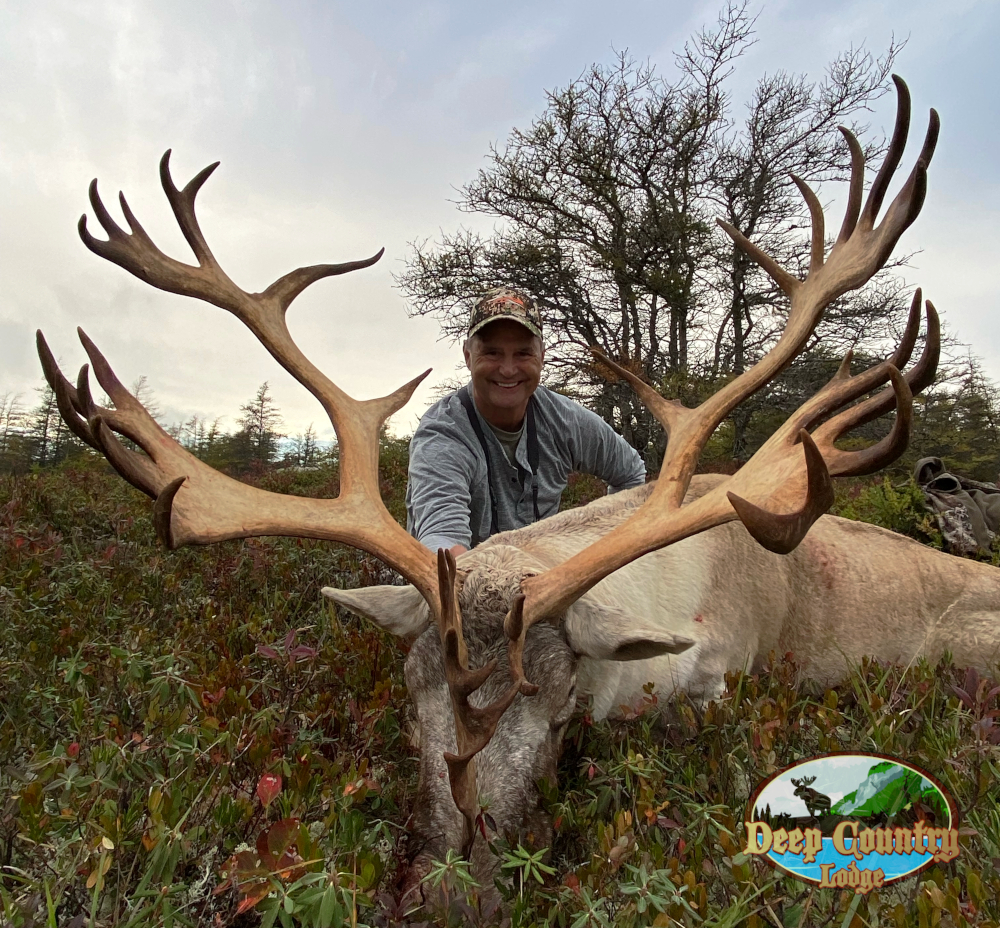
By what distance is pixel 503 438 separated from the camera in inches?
208

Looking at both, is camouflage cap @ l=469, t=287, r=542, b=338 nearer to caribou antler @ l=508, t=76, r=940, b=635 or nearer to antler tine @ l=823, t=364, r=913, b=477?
caribou antler @ l=508, t=76, r=940, b=635

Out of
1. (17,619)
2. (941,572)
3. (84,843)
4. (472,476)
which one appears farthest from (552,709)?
(17,619)

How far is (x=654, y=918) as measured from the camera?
63.7 inches

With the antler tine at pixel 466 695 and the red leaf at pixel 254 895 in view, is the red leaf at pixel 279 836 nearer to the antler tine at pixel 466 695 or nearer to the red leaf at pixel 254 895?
the red leaf at pixel 254 895

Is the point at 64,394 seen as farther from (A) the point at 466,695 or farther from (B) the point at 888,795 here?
(B) the point at 888,795

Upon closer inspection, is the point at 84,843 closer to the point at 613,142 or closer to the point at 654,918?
the point at 654,918

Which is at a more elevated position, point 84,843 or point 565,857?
point 84,843

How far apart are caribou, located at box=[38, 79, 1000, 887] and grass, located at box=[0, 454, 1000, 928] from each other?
220 millimetres

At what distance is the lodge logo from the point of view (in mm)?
1589

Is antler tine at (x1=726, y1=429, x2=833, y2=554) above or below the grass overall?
above

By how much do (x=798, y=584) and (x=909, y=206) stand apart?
2.08m

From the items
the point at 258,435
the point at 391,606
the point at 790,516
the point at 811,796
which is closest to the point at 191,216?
the point at 391,606

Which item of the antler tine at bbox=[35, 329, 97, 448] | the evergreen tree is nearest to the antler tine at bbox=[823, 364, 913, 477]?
the antler tine at bbox=[35, 329, 97, 448]

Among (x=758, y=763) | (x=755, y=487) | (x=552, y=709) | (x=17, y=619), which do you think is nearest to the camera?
(x=758, y=763)
